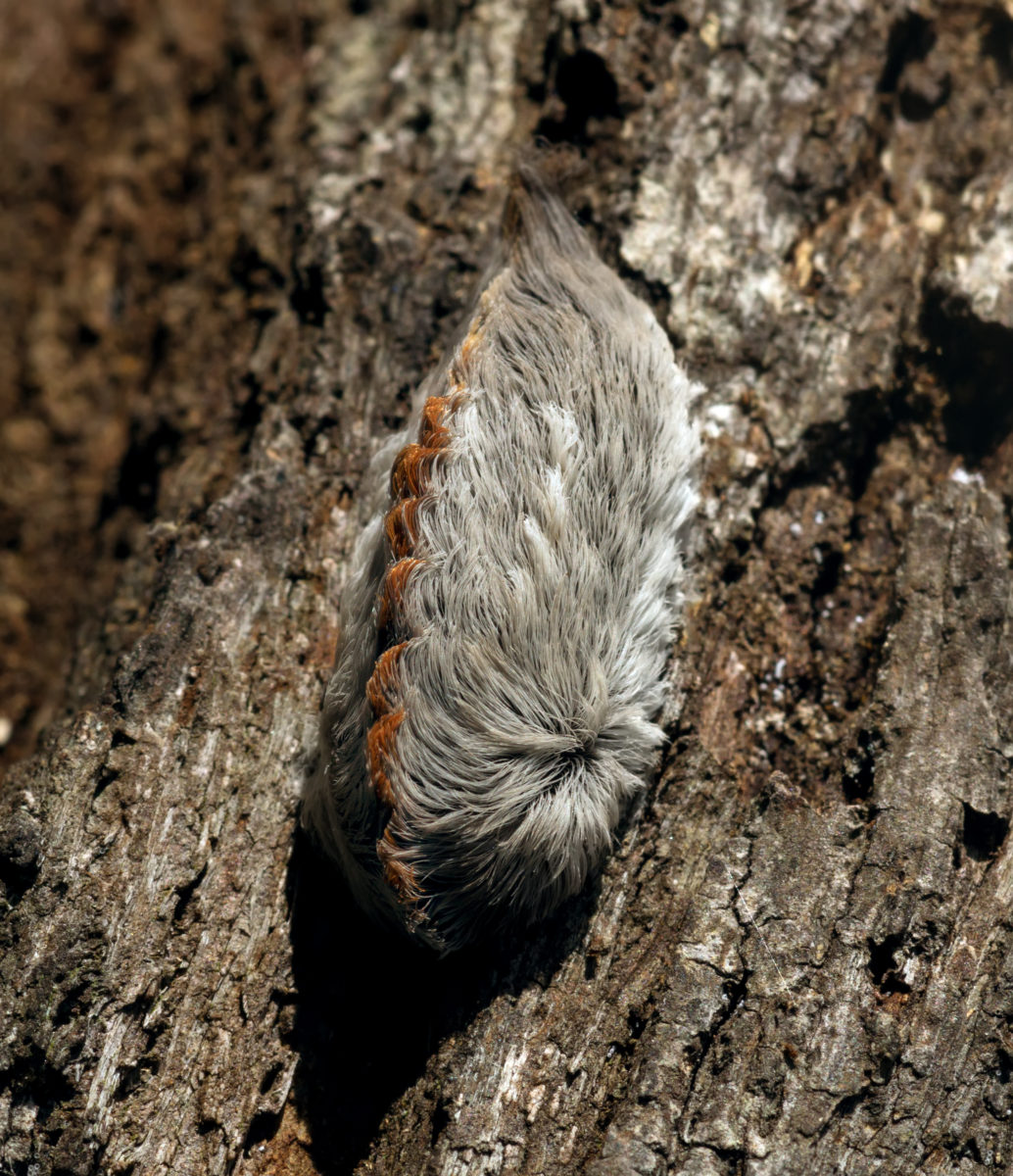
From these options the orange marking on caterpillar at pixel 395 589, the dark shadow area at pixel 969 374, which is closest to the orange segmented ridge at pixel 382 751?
the orange marking on caterpillar at pixel 395 589

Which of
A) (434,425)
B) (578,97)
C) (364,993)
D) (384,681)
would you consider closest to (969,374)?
(578,97)

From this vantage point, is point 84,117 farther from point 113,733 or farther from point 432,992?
point 432,992

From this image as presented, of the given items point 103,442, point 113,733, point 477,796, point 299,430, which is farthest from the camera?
point 103,442

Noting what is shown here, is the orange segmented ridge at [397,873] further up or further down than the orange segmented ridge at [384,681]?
further down

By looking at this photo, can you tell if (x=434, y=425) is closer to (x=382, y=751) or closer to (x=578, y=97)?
(x=382, y=751)

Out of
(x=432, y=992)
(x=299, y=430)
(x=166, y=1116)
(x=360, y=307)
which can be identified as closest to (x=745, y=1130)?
(x=432, y=992)

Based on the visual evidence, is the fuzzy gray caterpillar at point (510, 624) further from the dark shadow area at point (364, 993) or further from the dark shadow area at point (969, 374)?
the dark shadow area at point (969, 374)

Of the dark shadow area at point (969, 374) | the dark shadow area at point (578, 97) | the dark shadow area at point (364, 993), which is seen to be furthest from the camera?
the dark shadow area at point (578, 97)
